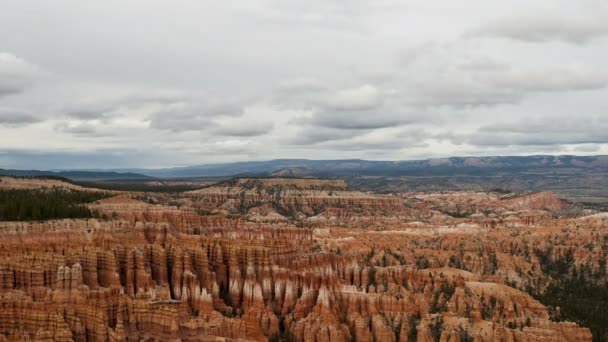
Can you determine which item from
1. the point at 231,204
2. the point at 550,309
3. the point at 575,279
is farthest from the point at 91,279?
the point at 231,204

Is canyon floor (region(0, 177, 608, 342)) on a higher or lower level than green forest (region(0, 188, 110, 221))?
lower

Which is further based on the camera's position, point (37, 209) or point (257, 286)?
point (37, 209)

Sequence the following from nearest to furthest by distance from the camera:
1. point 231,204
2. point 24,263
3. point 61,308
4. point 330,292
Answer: point 61,308, point 24,263, point 330,292, point 231,204

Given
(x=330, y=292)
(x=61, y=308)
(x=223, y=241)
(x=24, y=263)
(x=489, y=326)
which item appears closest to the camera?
(x=61, y=308)

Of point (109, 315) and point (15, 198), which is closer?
point (109, 315)

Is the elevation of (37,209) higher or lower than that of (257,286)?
higher

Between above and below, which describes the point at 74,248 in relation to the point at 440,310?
above

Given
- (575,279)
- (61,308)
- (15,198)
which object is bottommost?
(575,279)

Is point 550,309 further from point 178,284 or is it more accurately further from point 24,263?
point 24,263
